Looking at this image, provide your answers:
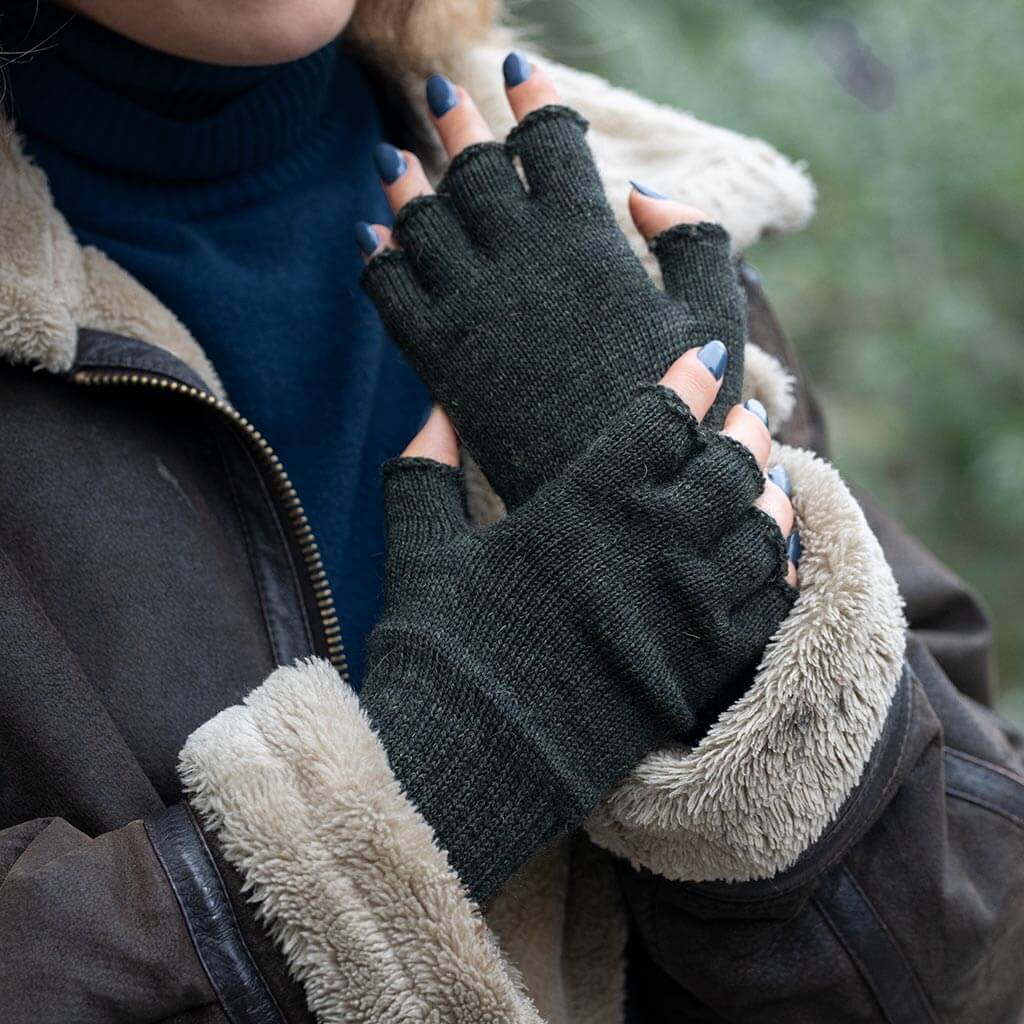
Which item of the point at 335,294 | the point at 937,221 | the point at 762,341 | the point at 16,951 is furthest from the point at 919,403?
the point at 16,951

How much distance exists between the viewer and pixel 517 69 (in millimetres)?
1201

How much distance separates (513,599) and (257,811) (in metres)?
0.26

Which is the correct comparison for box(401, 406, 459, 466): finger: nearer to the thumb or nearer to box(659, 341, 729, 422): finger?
the thumb

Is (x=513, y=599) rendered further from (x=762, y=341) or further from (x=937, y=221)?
(x=937, y=221)

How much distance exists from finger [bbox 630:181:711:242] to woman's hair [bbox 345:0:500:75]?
41 centimetres

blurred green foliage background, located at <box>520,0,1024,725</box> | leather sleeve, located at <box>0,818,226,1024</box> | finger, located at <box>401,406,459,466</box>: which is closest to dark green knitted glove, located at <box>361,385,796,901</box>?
finger, located at <box>401,406,459,466</box>

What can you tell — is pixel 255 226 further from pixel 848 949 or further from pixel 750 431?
pixel 848 949

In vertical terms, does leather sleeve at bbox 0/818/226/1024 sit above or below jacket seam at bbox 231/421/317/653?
below

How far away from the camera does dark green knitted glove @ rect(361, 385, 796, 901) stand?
0.95 meters

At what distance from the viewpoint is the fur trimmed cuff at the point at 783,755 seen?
3.23 feet

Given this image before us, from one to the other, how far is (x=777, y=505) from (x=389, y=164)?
536mm

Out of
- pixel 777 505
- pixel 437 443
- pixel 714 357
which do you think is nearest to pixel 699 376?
pixel 714 357

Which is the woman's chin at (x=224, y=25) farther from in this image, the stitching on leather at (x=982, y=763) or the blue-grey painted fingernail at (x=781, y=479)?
the stitching on leather at (x=982, y=763)

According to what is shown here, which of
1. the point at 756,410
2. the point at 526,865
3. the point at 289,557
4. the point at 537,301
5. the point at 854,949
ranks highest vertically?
the point at 537,301
